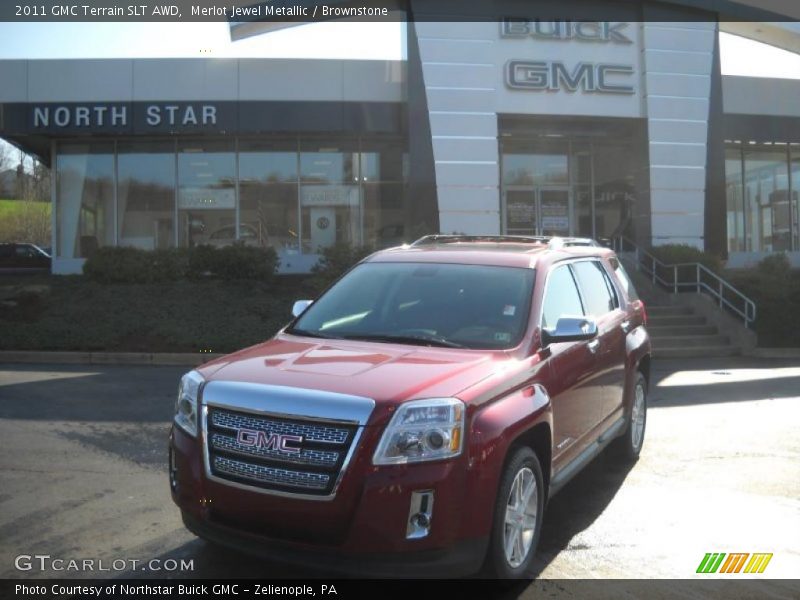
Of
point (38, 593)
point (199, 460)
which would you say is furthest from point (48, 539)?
point (199, 460)

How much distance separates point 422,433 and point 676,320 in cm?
1434

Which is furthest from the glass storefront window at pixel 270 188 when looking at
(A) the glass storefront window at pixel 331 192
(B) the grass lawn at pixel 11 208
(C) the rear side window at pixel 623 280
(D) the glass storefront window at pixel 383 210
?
(B) the grass lawn at pixel 11 208

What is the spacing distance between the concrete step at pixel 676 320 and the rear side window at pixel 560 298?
1165cm

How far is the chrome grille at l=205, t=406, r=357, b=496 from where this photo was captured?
3502 mm

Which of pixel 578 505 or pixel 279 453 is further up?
pixel 279 453

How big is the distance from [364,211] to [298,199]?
6.40 feet

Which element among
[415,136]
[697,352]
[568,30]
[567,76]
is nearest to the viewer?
[697,352]

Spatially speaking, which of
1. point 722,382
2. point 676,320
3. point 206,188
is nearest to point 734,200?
point 676,320

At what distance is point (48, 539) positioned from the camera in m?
4.60

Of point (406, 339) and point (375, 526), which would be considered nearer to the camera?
point (375, 526)

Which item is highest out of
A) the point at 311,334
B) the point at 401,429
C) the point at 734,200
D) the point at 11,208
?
the point at 11,208

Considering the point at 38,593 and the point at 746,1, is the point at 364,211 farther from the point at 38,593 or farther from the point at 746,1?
the point at 38,593

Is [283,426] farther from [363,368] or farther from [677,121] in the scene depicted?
[677,121]

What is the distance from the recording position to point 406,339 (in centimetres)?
455
